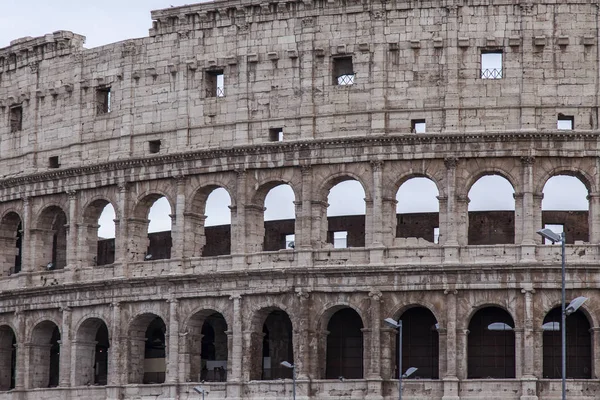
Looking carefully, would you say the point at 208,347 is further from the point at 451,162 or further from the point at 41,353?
the point at 451,162

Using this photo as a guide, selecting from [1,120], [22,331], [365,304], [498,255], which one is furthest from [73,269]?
[498,255]

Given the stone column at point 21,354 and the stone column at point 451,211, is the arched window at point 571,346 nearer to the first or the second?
the stone column at point 451,211

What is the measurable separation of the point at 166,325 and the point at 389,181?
36.0ft

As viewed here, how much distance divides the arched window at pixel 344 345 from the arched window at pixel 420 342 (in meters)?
1.91

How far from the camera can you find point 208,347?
70.5 metres

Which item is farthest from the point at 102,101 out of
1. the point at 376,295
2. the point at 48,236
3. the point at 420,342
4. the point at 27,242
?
the point at 420,342

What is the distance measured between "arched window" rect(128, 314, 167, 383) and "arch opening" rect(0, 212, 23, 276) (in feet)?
23.6

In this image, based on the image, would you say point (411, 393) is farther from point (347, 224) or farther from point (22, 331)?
point (22, 331)

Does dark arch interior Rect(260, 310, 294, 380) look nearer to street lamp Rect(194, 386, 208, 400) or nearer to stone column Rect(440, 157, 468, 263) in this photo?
street lamp Rect(194, 386, 208, 400)

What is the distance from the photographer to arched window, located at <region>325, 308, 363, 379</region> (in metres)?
63.8

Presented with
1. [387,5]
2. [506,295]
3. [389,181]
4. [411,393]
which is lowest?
[411,393]

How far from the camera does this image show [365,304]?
61688 mm

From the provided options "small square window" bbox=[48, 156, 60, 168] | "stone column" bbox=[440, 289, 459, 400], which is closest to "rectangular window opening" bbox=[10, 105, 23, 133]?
"small square window" bbox=[48, 156, 60, 168]

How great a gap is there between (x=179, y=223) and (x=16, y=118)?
12.1m
